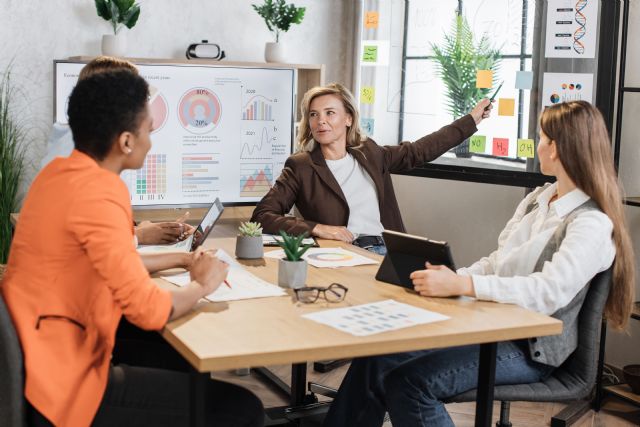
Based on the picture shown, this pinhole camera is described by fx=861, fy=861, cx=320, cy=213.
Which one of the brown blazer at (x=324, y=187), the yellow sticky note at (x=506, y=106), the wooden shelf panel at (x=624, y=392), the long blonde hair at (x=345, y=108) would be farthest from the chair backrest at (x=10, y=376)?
the yellow sticky note at (x=506, y=106)

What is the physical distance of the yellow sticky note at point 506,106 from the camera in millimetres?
3793

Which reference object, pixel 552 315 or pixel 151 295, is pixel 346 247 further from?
pixel 151 295

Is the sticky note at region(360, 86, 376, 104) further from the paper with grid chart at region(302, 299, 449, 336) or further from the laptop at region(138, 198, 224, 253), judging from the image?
the paper with grid chart at region(302, 299, 449, 336)

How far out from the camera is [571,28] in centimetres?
350

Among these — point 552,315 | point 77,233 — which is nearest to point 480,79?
point 552,315

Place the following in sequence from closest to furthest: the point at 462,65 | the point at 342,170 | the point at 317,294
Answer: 1. the point at 317,294
2. the point at 342,170
3. the point at 462,65

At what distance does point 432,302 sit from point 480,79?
6.69 ft

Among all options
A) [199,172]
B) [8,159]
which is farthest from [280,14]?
[8,159]

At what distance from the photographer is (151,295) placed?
1.82m

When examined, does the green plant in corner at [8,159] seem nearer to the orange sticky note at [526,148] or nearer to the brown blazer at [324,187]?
the brown blazer at [324,187]

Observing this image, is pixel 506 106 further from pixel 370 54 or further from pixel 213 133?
pixel 213 133

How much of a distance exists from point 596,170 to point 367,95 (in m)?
2.35

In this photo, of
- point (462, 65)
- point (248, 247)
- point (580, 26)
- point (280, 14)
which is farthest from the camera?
point (280, 14)

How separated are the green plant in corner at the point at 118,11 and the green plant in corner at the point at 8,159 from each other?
559 millimetres
